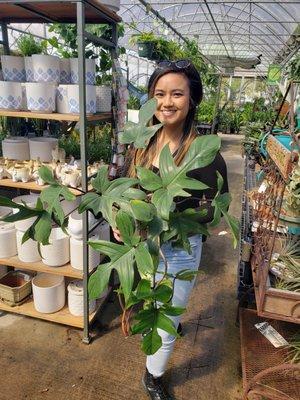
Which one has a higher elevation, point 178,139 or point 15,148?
point 178,139

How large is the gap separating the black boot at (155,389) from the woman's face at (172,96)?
1.16m

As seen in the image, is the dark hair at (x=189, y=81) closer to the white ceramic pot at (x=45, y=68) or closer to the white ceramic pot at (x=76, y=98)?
the white ceramic pot at (x=76, y=98)

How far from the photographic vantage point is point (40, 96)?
58.5 inches

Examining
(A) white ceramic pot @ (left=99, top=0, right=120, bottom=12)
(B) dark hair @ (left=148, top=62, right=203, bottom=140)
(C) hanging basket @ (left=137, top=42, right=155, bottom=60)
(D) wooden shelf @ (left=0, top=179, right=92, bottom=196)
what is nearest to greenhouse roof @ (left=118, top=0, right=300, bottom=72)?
(C) hanging basket @ (left=137, top=42, right=155, bottom=60)

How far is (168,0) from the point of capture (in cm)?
835

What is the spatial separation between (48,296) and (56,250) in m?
0.31

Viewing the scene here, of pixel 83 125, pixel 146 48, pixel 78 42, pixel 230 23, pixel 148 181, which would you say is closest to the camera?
pixel 148 181

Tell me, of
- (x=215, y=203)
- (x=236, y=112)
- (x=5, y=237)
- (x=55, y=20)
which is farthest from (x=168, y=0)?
(x=215, y=203)

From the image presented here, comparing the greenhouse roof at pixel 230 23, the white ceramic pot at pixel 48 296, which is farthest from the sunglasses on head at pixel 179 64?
the greenhouse roof at pixel 230 23

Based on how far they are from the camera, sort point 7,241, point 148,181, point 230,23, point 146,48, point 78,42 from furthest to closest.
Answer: point 230,23 < point 146,48 < point 7,241 < point 78,42 < point 148,181

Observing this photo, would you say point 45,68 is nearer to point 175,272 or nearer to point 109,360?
point 175,272

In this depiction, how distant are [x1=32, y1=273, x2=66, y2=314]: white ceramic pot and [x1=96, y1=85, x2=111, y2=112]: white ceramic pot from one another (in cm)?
103

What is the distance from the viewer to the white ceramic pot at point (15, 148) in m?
1.75

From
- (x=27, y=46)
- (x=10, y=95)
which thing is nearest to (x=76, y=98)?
(x=10, y=95)
